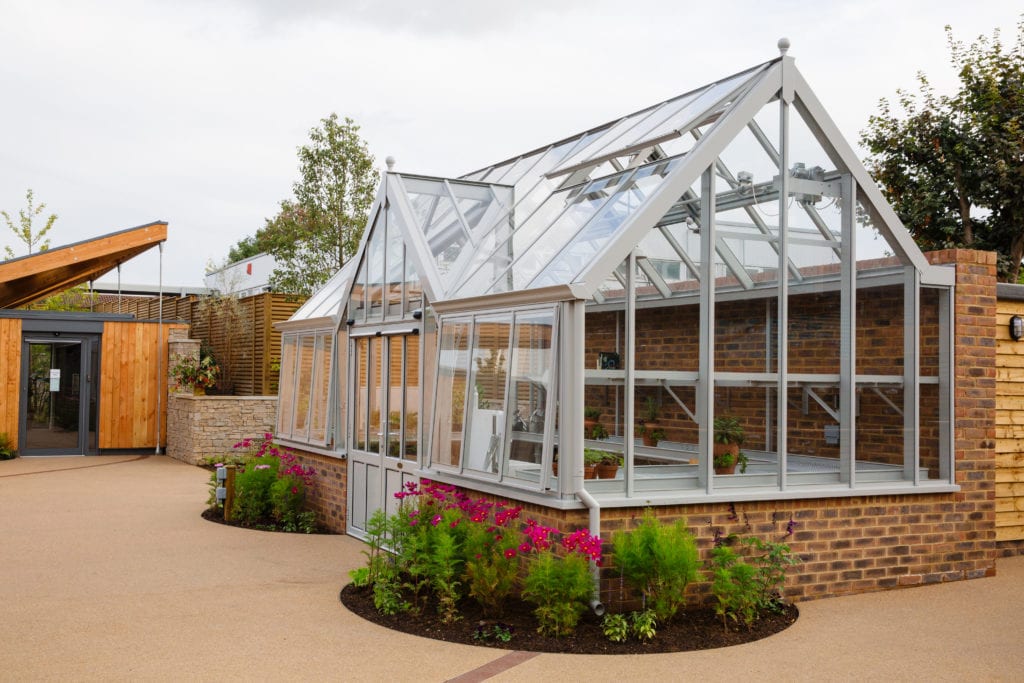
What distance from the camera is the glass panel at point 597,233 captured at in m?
7.67

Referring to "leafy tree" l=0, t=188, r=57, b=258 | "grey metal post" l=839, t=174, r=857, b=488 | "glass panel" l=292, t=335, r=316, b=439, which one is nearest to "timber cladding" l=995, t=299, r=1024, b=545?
"grey metal post" l=839, t=174, r=857, b=488

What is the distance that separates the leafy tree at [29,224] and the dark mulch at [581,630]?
22.1 meters

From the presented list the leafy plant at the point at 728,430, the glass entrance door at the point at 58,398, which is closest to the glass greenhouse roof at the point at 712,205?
the leafy plant at the point at 728,430

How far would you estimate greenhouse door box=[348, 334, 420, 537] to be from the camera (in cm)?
1035

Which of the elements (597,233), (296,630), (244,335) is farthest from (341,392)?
(244,335)

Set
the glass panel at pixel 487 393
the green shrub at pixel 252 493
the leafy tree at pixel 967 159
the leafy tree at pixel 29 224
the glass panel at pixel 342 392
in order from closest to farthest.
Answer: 1. the glass panel at pixel 487 393
2. the glass panel at pixel 342 392
3. the green shrub at pixel 252 493
4. the leafy tree at pixel 967 159
5. the leafy tree at pixel 29 224

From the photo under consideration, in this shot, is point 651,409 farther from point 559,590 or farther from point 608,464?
point 559,590

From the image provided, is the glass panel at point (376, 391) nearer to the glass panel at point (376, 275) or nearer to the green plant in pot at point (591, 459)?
the glass panel at point (376, 275)

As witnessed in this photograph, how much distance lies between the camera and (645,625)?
22.4 feet

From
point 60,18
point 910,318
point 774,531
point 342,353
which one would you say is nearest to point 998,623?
point 774,531

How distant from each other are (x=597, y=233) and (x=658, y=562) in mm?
2667

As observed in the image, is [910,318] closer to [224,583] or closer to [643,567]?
[643,567]

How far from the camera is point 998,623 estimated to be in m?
7.49

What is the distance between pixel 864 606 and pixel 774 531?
37.6 inches
